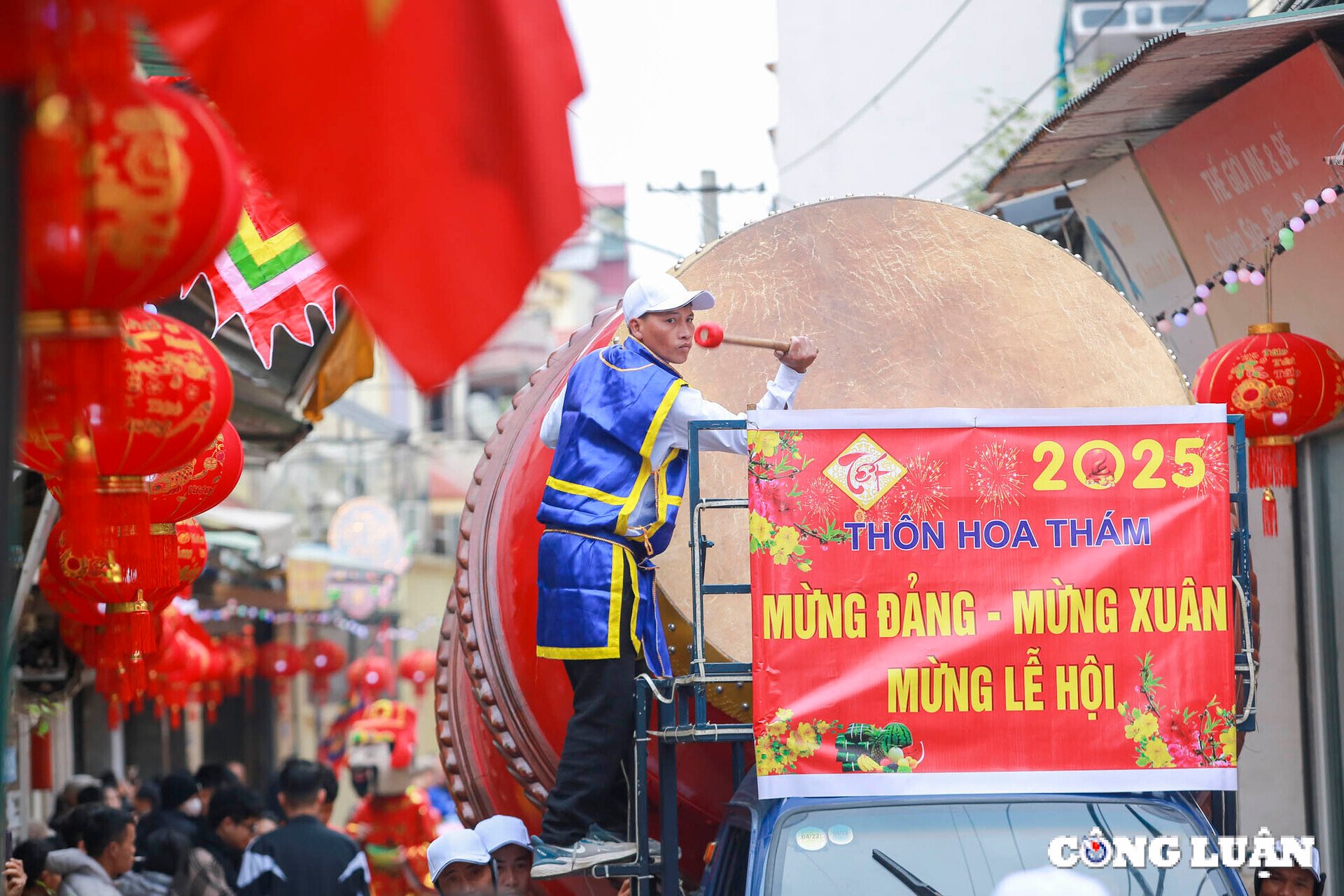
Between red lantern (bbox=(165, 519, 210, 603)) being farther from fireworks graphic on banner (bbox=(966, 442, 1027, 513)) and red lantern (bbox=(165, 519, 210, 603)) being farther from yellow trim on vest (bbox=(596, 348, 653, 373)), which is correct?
fireworks graphic on banner (bbox=(966, 442, 1027, 513))

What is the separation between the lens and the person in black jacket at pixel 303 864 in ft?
20.8

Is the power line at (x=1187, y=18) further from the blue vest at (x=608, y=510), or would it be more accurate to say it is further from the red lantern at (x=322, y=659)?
the red lantern at (x=322, y=659)

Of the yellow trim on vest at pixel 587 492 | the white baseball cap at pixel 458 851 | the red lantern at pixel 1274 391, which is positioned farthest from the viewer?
the red lantern at pixel 1274 391

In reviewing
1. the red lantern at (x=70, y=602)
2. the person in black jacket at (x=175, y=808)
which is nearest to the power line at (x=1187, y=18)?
the red lantern at (x=70, y=602)

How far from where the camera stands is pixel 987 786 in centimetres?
404

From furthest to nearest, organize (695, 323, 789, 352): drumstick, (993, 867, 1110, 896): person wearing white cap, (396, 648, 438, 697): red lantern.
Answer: (396, 648, 438, 697): red lantern
(695, 323, 789, 352): drumstick
(993, 867, 1110, 896): person wearing white cap

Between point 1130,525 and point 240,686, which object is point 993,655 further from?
point 240,686

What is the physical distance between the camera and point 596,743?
4.47 meters

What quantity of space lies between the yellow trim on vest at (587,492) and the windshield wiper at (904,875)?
1256mm

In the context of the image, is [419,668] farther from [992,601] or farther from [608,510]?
[992,601]

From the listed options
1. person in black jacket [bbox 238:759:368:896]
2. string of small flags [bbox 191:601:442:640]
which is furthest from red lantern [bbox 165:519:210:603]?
string of small flags [bbox 191:601:442:640]

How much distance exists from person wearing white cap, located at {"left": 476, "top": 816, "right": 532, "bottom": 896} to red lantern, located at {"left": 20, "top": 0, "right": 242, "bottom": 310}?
9.94 feet

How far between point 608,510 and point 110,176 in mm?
2450

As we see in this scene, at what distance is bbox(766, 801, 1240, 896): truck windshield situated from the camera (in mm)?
3795
